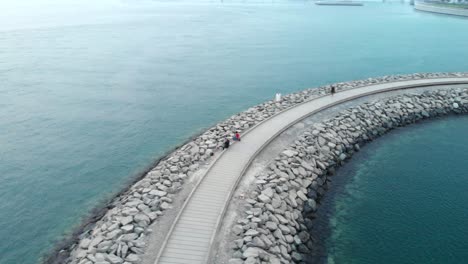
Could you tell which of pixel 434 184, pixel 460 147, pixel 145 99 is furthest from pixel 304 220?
pixel 145 99

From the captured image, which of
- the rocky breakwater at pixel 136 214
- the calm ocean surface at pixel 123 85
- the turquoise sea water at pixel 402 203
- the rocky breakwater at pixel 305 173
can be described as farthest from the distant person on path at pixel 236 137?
the calm ocean surface at pixel 123 85

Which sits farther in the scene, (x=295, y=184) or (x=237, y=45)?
(x=237, y=45)

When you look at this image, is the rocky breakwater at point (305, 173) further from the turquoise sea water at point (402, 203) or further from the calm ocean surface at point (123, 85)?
the calm ocean surface at point (123, 85)

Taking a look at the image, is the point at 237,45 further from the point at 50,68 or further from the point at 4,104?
the point at 4,104

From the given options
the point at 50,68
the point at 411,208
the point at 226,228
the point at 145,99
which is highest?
the point at 50,68

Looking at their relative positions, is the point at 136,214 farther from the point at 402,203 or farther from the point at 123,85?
the point at 123,85

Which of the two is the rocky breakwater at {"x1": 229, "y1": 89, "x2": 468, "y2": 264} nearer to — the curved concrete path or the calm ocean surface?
the curved concrete path

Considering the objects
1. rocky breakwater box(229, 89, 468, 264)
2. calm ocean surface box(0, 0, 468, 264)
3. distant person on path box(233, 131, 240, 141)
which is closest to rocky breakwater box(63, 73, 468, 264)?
distant person on path box(233, 131, 240, 141)
